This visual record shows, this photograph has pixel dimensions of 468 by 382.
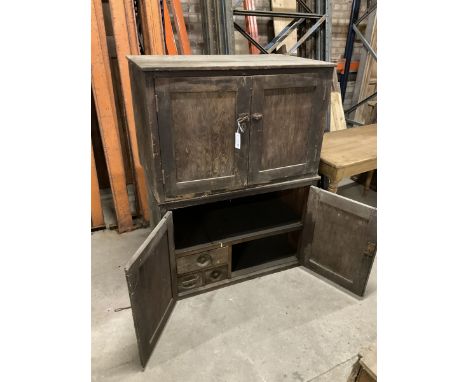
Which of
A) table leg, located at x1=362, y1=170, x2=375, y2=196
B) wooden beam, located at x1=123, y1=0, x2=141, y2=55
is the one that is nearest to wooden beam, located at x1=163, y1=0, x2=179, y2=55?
wooden beam, located at x1=123, y1=0, x2=141, y2=55

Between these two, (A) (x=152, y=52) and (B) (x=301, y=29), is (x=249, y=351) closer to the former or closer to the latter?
(A) (x=152, y=52)

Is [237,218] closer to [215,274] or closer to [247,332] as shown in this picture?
[215,274]

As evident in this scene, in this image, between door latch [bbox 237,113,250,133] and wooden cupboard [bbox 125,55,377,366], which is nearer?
wooden cupboard [bbox 125,55,377,366]

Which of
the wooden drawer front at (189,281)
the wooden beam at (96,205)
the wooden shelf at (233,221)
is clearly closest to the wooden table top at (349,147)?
the wooden shelf at (233,221)

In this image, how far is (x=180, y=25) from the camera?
2.46 m

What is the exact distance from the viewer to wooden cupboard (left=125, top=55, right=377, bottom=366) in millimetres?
1482

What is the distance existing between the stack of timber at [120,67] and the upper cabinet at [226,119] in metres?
0.67

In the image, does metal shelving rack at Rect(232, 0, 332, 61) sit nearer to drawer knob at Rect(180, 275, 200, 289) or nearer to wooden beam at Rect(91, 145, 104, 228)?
wooden beam at Rect(91, 145, 104, 228)

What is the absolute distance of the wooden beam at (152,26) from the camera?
2189 mm

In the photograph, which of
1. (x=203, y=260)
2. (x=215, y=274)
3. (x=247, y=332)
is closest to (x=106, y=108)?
(x=203, y=260)

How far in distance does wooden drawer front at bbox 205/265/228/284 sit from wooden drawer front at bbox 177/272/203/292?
48mm

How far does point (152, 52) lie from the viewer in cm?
230

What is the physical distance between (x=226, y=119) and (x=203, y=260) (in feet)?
2.96

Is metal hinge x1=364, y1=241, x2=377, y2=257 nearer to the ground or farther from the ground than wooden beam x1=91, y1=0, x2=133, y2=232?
nearer to the ground
